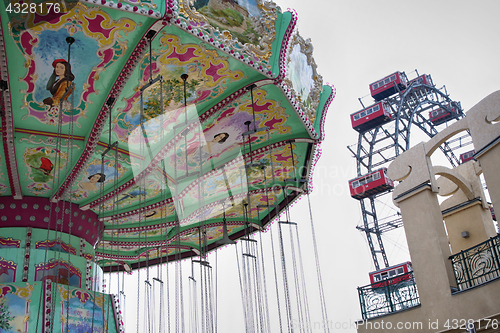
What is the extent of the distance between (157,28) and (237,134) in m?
3.46

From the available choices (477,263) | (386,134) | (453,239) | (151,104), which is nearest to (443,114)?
(386,134)

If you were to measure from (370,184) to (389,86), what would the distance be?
5.00m

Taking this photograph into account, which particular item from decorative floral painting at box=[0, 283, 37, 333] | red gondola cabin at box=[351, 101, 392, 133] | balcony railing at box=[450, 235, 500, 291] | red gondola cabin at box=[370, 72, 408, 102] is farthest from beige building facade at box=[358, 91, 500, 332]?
red gondola cabin at box=[370, 72, 408, 102]

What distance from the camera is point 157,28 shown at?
559 cm

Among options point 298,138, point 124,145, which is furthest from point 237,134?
point 124,145

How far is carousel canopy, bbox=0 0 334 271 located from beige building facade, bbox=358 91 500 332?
2.35 metres

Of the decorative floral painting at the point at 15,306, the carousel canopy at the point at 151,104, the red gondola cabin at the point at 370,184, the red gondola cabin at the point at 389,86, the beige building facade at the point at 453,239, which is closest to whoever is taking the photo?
the carousel canopy at the point at 151,104

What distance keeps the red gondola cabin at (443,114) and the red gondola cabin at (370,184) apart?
397cm

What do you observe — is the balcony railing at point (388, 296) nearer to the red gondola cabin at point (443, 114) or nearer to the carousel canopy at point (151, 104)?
the carousel canopy at point (151, 104)

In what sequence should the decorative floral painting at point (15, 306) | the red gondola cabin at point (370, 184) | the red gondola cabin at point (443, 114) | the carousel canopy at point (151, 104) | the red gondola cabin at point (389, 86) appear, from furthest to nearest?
the red gondola cabin at point (389, 86), the red gondola cabin at point (443, 114), the red gondola cabin at point (370, 184), the decorative floral painting at point (15, 306), the carousel canopy at point (151, 104)

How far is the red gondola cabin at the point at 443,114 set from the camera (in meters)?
21.3

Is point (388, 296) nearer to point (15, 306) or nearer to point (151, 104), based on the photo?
point (151, 104)

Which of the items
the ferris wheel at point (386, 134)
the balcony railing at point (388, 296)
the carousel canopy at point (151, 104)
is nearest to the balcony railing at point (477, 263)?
the balcony railing at point (388, 296)

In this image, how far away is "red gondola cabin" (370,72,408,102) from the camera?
22.1 meters
